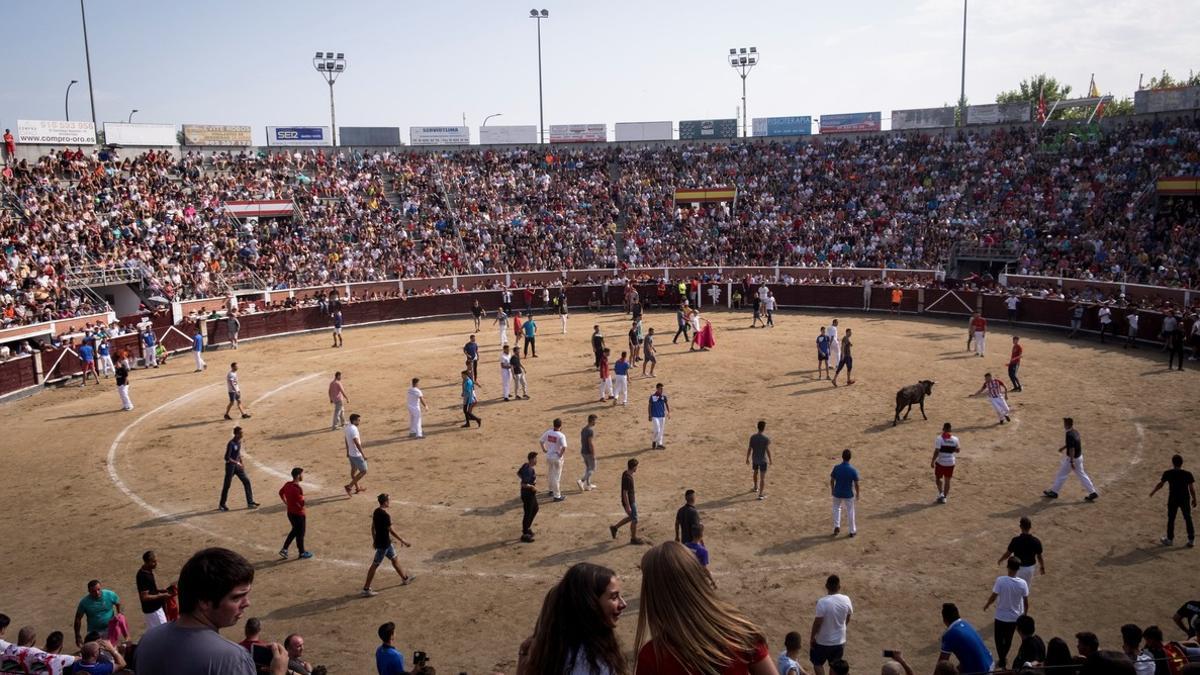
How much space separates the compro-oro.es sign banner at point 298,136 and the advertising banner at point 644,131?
66.7 ft

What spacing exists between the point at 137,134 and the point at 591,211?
26429 millimetres

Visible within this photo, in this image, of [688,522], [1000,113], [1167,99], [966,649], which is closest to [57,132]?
[688,522]

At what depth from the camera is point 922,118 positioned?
56.7 metres

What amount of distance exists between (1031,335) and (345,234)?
3530 cm

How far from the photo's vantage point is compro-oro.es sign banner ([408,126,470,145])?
2425 inches

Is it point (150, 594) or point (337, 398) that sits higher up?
point (337, 398)

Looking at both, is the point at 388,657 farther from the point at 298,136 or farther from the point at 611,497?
the point at 298,136

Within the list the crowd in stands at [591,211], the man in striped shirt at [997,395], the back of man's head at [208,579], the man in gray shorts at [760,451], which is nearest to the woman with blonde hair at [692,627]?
the back of man's head at [208,579]

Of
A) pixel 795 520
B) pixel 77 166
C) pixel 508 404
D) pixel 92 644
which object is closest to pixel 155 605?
pixel 92 644

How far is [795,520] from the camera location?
14859 mm

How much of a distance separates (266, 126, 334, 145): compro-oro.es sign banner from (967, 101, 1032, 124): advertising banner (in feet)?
138

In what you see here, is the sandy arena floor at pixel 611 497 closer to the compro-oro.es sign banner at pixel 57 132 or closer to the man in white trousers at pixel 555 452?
the man in white trousers at pixel 555 452

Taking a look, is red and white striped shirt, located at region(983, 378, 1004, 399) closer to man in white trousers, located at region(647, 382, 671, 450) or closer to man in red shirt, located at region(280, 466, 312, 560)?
man in white trousers, located at region(647, 382, 671, 450)

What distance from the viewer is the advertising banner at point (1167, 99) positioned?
45.0 meters
